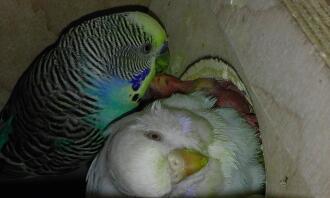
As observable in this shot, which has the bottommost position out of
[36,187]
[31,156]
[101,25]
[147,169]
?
[36,187]

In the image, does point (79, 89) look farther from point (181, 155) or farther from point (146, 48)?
point (181, 155)

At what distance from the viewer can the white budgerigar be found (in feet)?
3.20

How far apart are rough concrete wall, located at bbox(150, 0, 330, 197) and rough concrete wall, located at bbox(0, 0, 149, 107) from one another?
0.53m

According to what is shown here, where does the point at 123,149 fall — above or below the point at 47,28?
below

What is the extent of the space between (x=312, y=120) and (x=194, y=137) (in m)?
0.33

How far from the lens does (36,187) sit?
190 centimetres

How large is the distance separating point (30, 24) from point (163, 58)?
42 centimetres

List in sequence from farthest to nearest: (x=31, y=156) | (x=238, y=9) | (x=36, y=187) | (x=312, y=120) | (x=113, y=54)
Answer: (x=36, y=187), (x=31, y=156), (x=113, y=54), (x=238, y=9), (x=312, y=120)

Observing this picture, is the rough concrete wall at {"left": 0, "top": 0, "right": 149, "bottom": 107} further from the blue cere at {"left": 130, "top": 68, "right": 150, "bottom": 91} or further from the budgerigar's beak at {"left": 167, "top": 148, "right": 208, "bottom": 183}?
the budgerigar's beak at {"left": 167, "top": 148, "right": 208, "bottom": 183}

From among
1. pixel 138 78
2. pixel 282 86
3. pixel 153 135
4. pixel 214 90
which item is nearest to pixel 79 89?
pixel 138 78

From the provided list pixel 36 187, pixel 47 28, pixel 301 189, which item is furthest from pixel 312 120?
pixel 36 187

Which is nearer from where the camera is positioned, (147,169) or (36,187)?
(147,169)

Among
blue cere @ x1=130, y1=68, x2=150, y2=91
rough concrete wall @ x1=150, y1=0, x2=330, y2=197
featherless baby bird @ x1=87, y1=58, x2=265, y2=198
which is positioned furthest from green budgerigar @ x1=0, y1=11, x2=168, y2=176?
rough concrete wall @ x1=150, y1=0, x2=330, y2=197

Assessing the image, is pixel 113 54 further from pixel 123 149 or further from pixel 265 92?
pixel 265 92
